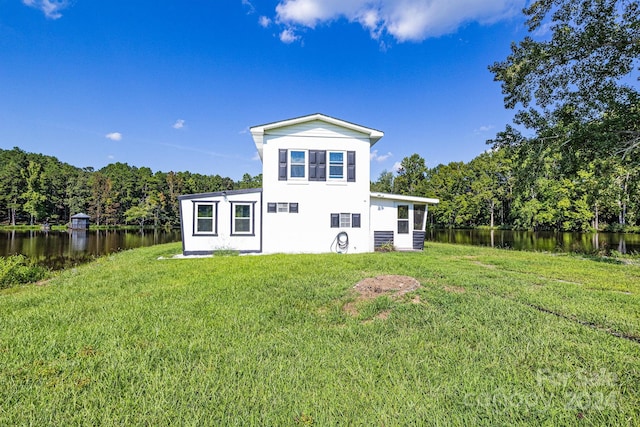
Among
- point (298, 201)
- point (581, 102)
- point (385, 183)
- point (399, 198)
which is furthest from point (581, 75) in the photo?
point (385, 183)

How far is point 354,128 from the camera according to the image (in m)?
12.9

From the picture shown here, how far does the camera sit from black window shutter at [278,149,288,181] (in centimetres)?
1268

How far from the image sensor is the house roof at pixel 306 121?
40.5ft

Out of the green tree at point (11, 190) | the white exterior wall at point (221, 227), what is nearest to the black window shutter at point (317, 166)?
the white exterior wall at point (221, 227)

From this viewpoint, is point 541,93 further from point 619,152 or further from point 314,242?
point 314,242

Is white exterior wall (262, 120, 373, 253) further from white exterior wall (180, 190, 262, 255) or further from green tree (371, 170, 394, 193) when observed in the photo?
green tree (371, 170, 394, 193)

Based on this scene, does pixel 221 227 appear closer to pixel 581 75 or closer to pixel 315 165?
pixel 315 165

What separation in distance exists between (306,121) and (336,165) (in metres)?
2.32

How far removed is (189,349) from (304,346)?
4.46 ft

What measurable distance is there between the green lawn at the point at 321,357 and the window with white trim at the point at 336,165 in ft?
25.6

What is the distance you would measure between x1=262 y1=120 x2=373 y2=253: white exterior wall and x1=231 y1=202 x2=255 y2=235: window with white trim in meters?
0.67

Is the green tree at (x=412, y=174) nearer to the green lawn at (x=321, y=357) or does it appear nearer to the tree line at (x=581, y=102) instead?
the tree line at (x=581, y=102)

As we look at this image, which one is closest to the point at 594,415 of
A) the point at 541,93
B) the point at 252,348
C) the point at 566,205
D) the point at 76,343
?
the point at 252,348

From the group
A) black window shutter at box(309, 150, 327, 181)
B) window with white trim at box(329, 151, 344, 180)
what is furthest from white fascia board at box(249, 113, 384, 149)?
black window shutter at box(309, 150, 327, 181)
